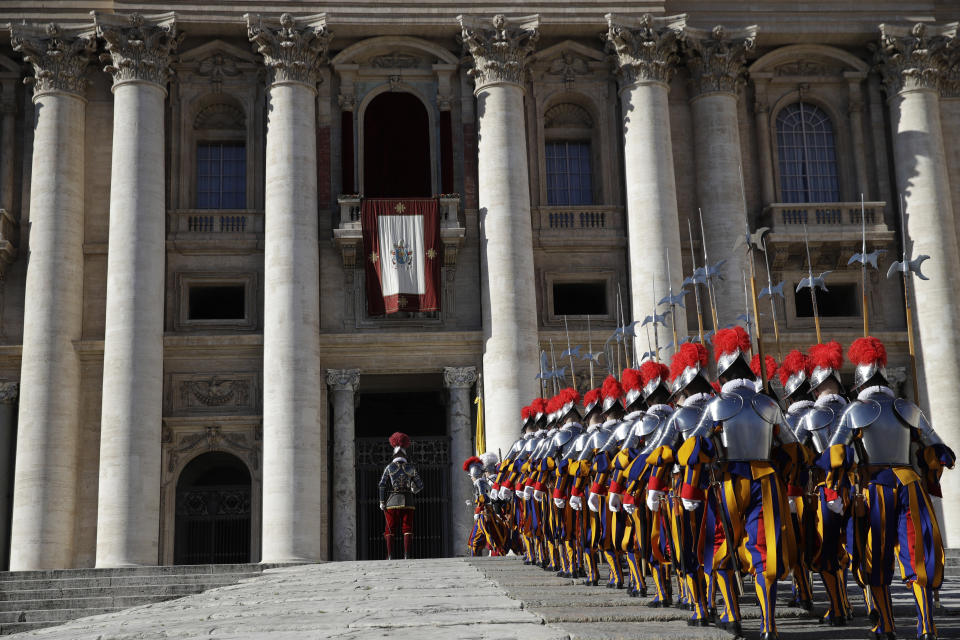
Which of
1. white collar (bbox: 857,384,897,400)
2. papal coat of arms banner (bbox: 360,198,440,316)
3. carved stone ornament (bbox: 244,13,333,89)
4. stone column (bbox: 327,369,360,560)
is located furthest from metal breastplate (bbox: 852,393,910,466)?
carved stone ornament (bbox: 244,13,333,89)

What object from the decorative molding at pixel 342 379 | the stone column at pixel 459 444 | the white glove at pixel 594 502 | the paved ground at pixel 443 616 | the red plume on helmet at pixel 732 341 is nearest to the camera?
the paved ground at pixel 443 616

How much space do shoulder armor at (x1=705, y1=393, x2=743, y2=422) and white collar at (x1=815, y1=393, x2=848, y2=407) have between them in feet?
3.85

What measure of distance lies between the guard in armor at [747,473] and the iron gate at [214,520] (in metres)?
21.0

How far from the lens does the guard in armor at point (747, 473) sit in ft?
29.9

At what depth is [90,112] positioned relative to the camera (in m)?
30.1

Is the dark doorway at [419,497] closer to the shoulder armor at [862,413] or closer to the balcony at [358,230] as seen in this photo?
the balcony at [358,230]

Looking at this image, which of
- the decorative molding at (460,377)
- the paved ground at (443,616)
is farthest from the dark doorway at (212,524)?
the paved ground at (443,616)

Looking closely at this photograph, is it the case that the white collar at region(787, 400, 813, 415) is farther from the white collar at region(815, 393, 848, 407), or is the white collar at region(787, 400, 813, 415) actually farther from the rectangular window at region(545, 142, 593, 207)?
the rectangular window at region(545, 142, 593, 207)

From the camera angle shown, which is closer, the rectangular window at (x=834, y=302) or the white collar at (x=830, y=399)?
the white collar at (x=830, y=399)

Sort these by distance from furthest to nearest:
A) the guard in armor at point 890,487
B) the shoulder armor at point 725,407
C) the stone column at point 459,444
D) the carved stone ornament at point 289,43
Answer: the carved stone ornament at point 289,43, the stone column at point 459,444, the shoulder armor at point 725,407, the guard in armor at point 890,487

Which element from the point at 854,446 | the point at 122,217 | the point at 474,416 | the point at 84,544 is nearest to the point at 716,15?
the point at 474,416

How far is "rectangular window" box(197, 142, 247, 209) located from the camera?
30.8 meters

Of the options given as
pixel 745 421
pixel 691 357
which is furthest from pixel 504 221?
pixel 745 421

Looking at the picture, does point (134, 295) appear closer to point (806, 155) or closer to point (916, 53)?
point (806, 155)
